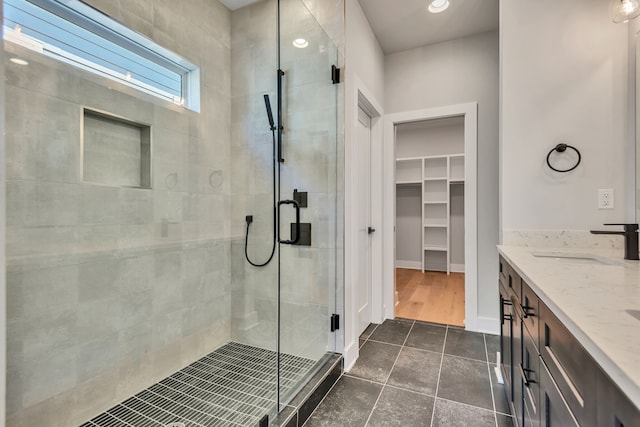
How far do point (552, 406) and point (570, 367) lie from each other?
0.23m

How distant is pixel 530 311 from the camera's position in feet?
3.54

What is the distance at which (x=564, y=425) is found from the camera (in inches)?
28.4

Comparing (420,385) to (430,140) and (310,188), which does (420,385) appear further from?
(430,140)

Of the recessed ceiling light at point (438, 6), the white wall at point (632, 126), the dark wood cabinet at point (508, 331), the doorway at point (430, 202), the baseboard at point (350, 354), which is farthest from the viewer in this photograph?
the doorway at point (430, 202)

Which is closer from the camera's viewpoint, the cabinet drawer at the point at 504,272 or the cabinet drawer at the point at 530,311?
the cabinet drawer at the point at 530,311

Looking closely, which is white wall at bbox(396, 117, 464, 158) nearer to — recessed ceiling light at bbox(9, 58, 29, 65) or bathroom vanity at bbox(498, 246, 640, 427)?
bathroom vanity at bbox(498, 246, 640, 427)

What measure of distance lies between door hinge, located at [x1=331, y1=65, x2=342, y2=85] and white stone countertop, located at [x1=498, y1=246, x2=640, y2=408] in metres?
1.65

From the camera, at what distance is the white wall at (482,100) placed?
9.07 feet

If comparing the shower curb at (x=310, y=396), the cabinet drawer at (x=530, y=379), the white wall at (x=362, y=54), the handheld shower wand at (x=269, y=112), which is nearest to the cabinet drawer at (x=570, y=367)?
the cabinet drawer at (x=530, y=379)

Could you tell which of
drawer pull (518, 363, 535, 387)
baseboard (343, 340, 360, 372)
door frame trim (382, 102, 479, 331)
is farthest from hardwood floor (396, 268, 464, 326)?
drawer pull (518, 363, 535, 387)

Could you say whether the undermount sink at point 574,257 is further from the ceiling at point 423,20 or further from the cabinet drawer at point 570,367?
the ceiling at point 423,20

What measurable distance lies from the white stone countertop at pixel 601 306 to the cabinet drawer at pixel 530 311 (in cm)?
5

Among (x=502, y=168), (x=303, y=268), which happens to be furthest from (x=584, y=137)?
(x=303, y=268)

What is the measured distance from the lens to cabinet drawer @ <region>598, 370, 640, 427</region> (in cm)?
44
